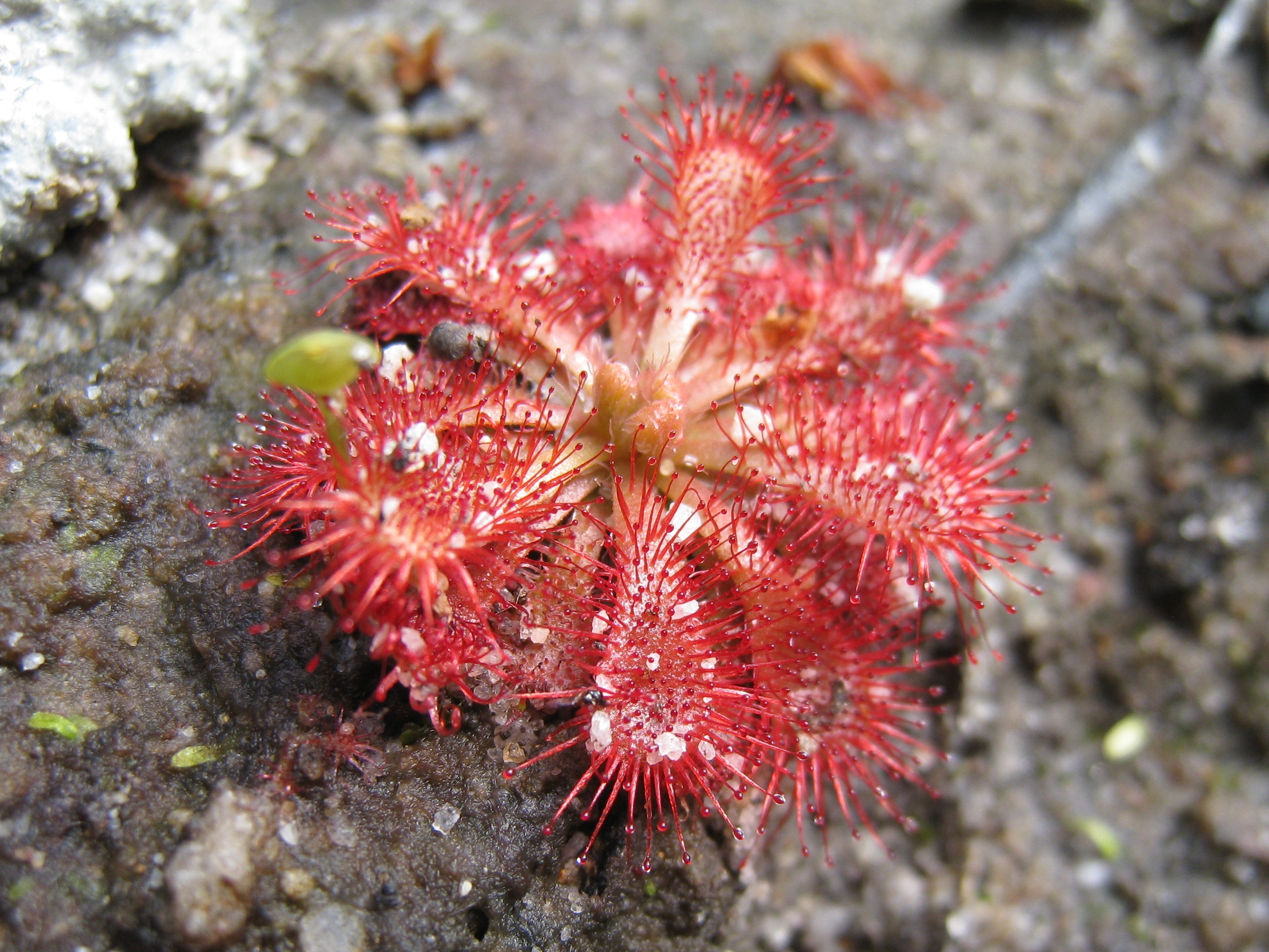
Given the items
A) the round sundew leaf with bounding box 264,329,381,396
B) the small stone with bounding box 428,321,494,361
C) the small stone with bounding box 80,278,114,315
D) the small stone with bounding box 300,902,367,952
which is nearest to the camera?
Answer: the round sundew leaf with bounding box 264,329,381,396

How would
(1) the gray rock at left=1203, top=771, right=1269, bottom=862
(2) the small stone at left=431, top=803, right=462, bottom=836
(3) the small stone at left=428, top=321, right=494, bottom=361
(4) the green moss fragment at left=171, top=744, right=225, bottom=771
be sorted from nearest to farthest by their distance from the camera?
1. (4) the green moss fragment at left=171, top=744, right=225, bottom=771
2. (2) the small stone at left=431, top=803, right=462, bottom=836
3. (3) the small stone at left=428, top=321, right=494, bottom=361
4. (1) the gray rock at left=1203, top=771, right=1269, bottom=862

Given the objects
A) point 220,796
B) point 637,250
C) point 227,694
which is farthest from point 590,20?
point 220,796

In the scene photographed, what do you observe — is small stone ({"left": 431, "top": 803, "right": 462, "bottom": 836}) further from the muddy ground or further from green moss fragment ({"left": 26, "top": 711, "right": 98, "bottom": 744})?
green moss fragment ({"left": 26, "top": 711, "right": 98, "bottom": 744})

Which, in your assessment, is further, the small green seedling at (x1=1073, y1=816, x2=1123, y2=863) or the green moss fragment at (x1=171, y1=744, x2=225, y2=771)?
the small green seedling at (x1=1073, y1=816, x2=1123, y2=863)

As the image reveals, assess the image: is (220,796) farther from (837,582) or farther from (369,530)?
(837,582)

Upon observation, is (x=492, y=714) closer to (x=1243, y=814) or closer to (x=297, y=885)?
(x=297, y=885)

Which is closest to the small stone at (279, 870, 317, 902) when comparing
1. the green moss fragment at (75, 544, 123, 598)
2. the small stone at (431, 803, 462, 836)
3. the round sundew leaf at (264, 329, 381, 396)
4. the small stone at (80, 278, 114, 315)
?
the small stone at (431, 803, 462, 836)
